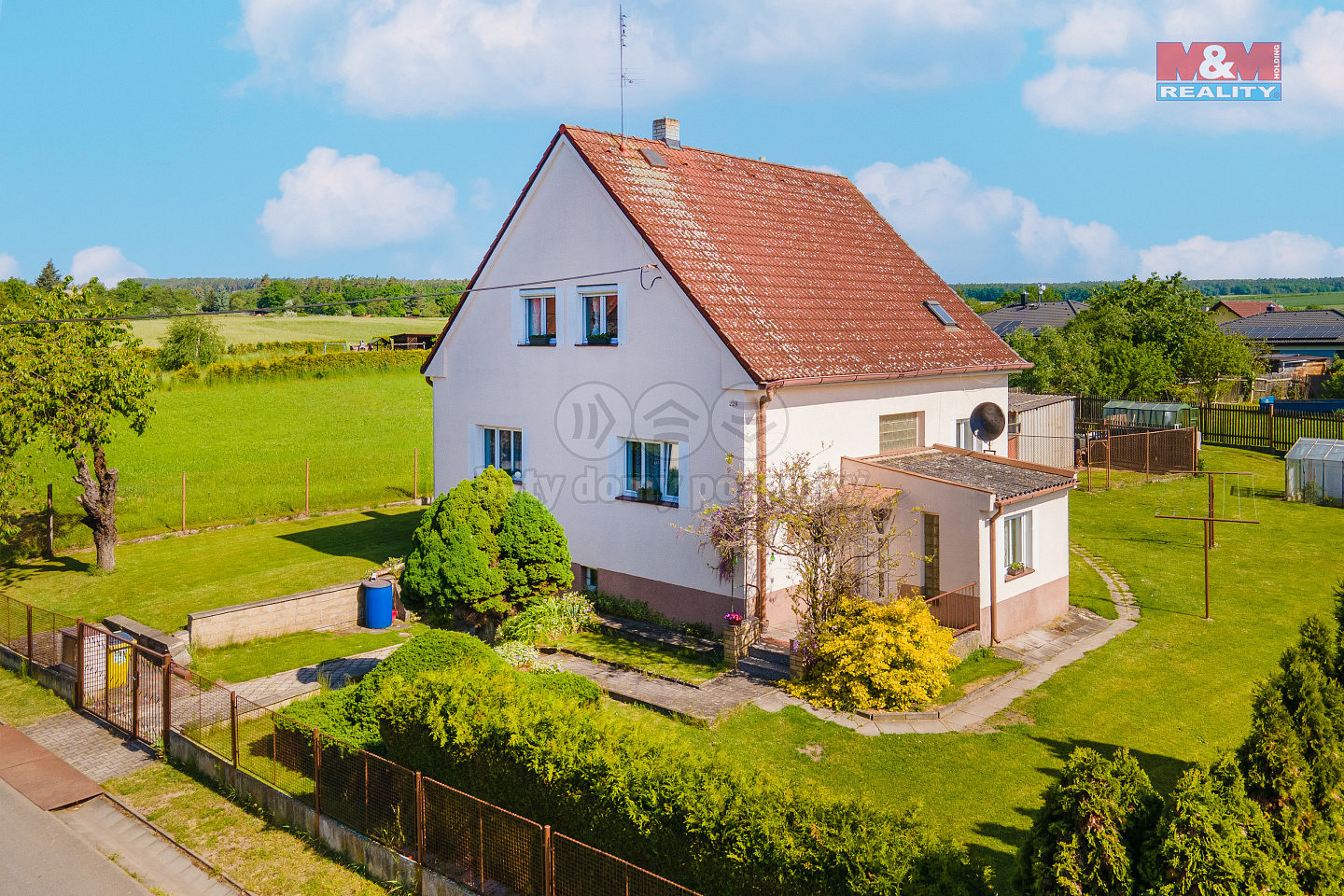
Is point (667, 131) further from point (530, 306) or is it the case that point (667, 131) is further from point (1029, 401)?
point (1029, 401)

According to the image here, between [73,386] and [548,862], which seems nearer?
[548,862]

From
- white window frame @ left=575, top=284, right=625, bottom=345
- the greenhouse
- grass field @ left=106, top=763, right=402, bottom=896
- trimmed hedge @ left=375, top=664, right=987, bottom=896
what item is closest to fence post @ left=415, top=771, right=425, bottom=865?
trimmed hedge @ left=375, top=664, right=987, bottom=896

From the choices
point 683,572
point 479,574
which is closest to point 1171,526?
point 683,572

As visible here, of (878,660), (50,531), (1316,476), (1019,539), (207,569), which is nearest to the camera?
(878,660)

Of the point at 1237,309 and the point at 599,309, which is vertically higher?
the point at 1237,309

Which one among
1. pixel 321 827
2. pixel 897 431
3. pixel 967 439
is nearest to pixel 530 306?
pixel 897 431

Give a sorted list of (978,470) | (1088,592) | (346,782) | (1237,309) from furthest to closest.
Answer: (1237,309) → (1088,592) → (978,470) → (346,782)

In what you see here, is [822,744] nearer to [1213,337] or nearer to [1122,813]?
[1122,813]
